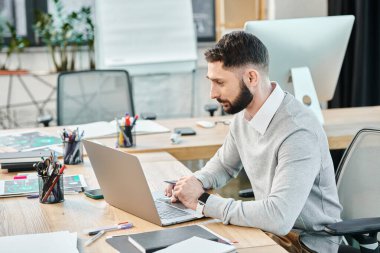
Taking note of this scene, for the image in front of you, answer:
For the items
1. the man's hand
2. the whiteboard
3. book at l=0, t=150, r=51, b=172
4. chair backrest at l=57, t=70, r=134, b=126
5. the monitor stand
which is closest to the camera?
the man's hand

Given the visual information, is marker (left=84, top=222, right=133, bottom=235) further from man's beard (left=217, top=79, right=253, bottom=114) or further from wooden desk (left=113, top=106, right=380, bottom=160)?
wooden desk (left=113, top=106, right=380, bottom=160)

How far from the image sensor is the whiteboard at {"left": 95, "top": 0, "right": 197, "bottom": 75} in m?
5.15

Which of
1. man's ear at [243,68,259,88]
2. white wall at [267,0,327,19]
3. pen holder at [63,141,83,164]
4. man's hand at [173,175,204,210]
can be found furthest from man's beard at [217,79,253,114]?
white wall at [267,0,327,19]

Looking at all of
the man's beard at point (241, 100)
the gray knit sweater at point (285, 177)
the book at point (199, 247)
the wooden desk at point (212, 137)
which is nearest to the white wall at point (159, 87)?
the wooden desk at point (212, 137)

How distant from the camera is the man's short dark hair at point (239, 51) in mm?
1923

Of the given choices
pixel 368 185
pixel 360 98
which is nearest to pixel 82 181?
pixel 368 185

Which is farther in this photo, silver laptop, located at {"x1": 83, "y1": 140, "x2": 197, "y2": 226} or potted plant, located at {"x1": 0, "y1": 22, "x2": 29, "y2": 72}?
potted plant, located at {"x1": 0, "y1": 22, "x2": 29, "y2": 72}

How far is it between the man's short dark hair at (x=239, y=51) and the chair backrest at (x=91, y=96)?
1.76m

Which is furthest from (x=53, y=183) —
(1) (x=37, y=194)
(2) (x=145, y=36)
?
(2) (x=145, y=36)

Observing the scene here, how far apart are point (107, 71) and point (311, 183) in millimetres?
2084

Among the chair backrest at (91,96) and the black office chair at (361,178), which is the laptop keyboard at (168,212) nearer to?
the black office chair at (361,178)

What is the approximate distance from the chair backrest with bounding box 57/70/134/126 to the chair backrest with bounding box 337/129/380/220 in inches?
66.8

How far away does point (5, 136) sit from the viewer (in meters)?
3.08

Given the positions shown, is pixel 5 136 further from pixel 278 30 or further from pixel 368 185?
pixel 368 185
